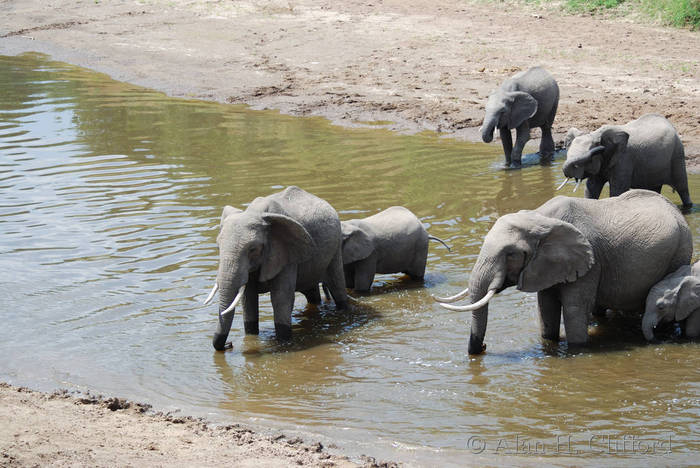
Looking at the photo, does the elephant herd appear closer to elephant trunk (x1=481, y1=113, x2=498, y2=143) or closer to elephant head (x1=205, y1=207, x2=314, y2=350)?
elephant head (x1=205, y1=207, x2=314, y2=350)

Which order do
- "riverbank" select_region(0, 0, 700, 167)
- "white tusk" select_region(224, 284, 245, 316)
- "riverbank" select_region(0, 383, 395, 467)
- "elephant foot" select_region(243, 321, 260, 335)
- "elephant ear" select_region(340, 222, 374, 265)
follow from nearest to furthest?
"riverbank" select_region(0, 383, 395, 467), "white tusk" select_region(224, 284, 245, 316), "elephant foot" select_region(243, 321, 260, 335), "elephant ear" select_region(340, 222, 374, 265), "riverbank" select_region(0, 0, 700, 167)

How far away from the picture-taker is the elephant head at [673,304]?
27.7 feet

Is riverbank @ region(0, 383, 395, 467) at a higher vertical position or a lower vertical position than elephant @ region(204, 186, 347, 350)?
lower

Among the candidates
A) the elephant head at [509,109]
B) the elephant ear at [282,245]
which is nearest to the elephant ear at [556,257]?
the elephant ear at [282,245]

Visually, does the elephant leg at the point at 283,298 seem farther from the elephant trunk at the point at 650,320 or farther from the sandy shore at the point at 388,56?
the sandy shore at the point at 388,56

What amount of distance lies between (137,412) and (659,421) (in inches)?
154

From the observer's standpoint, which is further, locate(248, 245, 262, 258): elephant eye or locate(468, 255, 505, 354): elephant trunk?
locate(248, 245, 262, 258): elephant eye

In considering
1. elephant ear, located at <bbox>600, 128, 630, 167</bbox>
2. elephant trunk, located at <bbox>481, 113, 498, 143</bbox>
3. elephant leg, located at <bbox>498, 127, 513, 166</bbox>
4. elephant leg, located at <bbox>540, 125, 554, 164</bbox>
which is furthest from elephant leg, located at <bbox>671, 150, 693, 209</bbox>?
elephant leg, located at <bbox>540, 125, 554, 164</bbox>

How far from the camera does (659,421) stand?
7199 mm

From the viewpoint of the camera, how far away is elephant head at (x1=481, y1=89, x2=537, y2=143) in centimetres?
1609

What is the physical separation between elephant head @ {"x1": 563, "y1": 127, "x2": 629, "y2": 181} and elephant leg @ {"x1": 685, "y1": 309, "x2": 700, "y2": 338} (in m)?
4.10

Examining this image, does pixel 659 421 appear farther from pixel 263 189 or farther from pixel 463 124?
pixel 463 124

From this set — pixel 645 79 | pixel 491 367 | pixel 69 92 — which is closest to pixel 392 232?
pixel 491 367

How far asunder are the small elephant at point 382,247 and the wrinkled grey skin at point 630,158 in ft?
8.79
